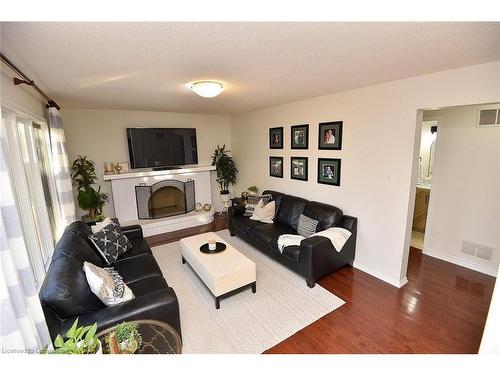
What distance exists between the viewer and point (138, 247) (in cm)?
306

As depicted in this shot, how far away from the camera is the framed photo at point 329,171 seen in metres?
3.42

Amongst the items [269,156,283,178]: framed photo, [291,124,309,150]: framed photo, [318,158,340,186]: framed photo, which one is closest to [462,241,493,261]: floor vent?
[318,158,340,186]: framed photo

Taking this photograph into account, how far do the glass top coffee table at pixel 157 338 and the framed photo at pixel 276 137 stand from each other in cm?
349

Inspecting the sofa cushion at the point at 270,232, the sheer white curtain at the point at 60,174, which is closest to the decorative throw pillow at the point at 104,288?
the sheer white curtain at the point at 60,174

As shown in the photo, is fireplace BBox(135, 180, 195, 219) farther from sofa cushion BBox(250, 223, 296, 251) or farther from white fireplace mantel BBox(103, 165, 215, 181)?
sofa cushion BBox(250, 223, 296, 251)

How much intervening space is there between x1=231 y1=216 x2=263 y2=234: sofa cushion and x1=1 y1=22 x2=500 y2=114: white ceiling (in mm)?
2194

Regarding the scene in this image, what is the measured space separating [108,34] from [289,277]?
301 centimetres

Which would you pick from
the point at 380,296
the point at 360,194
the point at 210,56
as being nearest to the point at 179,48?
the point at 210,56

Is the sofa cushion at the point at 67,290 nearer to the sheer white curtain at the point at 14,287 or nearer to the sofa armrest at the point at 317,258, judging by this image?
the sheer white curtain at the point at 14,287

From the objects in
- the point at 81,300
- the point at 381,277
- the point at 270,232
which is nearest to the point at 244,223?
the point at 270,232

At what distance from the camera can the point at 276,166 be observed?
4.52 m

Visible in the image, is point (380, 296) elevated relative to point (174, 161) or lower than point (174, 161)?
lower

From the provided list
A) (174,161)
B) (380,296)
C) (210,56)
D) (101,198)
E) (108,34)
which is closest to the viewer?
(108,34)
